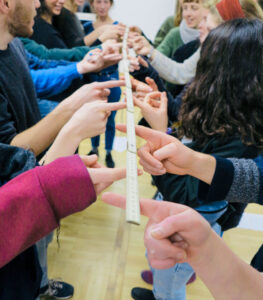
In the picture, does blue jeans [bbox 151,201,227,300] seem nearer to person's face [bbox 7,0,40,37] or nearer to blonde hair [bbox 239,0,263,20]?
blonde hair [bbox 239,0,263,20]

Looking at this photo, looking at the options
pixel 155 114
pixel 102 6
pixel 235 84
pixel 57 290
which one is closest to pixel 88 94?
pixel 155 114

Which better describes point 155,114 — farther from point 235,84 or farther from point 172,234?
point 172,234

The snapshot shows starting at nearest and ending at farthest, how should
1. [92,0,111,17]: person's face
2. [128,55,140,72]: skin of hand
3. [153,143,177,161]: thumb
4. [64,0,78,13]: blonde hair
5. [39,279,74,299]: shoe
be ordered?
[153,143,177,161]: thumb < [128,55,140,72]: skin of hand < [39,279,74,299]: shoe < [64,0,78,13]: blonde hair < [92,0,111,17]: person's face

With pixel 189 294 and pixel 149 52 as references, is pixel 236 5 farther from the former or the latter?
pixel 189 294

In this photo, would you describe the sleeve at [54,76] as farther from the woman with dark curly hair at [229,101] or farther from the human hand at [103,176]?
the human hand at [103,176]

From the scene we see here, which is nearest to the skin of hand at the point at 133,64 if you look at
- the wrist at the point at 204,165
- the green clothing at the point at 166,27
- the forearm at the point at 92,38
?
the wrist at the point at 204,165

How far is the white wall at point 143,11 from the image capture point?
4105 millimetres

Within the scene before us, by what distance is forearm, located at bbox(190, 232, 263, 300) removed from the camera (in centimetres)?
39

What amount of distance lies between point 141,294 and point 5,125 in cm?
97

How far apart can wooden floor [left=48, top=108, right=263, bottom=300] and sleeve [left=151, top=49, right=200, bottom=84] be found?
0.91 m

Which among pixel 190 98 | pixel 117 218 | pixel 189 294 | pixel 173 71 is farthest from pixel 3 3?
pixel 189 294

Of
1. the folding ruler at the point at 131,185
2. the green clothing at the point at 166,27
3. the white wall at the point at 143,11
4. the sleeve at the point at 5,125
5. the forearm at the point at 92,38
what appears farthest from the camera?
the white wall at the point at 143,11

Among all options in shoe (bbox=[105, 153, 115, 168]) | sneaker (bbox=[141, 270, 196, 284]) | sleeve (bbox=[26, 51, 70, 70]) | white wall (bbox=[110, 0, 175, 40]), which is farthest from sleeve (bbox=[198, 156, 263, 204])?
white wall (bbox=[110, 0, 175, 40])

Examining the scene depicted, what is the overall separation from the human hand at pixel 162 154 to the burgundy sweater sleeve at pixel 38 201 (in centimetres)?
19
